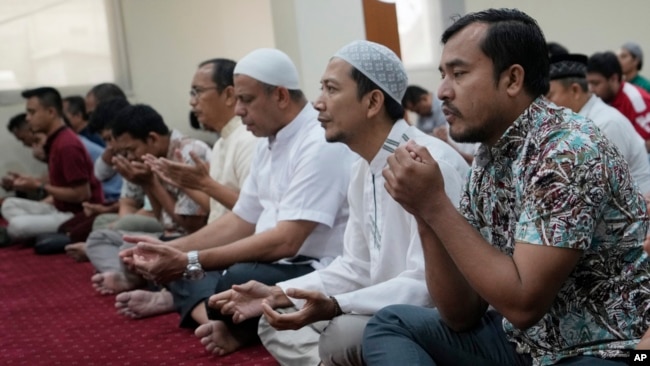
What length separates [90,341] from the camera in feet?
11.7

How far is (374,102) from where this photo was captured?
8.77ft

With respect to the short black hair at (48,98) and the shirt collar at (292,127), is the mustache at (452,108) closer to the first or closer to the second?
the shirt collar at (292,127)

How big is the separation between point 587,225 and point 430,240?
1.23 feet

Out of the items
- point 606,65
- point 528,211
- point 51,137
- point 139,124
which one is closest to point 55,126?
point 51,137

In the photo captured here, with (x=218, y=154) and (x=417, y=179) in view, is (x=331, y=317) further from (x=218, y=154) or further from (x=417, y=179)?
(x=218, y=154)

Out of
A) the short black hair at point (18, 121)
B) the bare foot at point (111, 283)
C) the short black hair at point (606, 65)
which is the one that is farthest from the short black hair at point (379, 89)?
the short black hair at point (18, 121)

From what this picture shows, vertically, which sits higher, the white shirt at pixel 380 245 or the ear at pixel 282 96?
the ear at pixel 282 96

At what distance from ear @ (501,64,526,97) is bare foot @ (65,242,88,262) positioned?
4.08 metres

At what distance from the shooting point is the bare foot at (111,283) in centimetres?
446

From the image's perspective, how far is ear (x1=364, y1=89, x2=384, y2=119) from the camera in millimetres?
2662

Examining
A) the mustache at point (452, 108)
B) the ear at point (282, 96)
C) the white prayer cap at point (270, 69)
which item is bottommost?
the ear at point (282, 96)

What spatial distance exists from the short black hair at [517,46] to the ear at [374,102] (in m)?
0.81

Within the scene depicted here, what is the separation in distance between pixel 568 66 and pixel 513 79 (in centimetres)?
219

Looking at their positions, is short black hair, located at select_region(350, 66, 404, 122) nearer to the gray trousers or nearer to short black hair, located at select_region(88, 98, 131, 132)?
the gray trousers
